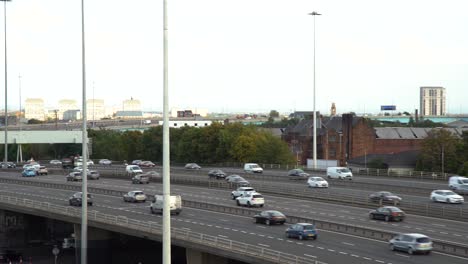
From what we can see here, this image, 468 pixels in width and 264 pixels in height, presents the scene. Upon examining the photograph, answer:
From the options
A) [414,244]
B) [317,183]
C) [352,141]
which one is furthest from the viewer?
Answer: [352,141]

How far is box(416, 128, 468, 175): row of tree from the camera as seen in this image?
8594 centimetres

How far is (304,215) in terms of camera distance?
160 feet

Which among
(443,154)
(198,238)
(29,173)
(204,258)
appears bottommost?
(29,173)

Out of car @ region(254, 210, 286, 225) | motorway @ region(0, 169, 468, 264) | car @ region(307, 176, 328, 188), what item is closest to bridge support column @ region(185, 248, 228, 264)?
motorway @ region(0, 169, 468, 264)

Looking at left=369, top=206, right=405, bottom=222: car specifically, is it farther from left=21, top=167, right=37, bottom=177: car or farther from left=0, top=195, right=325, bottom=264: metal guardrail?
left=21, top=167, right=37, bottom=177: car

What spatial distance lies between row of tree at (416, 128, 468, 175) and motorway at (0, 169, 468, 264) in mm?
30872

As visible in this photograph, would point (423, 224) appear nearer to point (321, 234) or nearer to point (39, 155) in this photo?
point (321, 234)

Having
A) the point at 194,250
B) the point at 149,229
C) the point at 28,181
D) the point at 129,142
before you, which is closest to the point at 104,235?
the point at 149,229

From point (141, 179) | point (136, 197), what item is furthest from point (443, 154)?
point (136, 197)

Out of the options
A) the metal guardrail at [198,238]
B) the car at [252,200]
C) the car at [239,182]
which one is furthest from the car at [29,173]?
the car at [252,200]

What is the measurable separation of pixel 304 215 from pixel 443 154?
1692 inches

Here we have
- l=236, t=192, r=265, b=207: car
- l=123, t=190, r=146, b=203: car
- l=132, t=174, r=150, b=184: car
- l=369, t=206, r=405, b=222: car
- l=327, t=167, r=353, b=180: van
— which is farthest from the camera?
l=132, t=174, r=150, b=184: car

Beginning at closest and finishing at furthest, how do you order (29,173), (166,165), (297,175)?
1. (166,165)
2. (297,175)
3. (29,173)

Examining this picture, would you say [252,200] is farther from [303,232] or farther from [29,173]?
[29,173]
